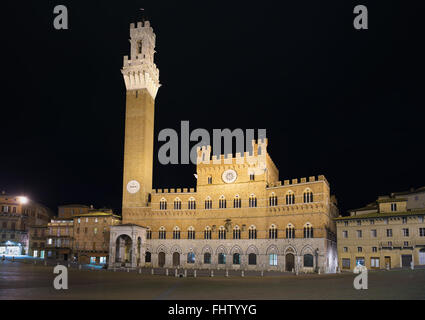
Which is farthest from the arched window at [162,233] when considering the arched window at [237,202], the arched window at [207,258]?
the arched window at [237,202]

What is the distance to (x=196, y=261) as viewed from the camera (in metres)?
63.2

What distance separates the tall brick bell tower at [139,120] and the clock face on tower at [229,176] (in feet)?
47.1

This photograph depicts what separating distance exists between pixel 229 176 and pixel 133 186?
1701 centimetres

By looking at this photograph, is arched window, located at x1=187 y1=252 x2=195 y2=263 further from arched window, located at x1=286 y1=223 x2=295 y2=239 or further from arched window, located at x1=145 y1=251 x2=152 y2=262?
arched window, located at x1=286 y1=223 x2=295 y2=239

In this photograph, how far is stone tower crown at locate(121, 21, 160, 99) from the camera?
71.1 m

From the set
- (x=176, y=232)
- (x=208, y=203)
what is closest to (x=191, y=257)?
(x=176, y=232)

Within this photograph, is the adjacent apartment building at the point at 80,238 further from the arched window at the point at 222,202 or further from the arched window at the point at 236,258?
the arched window at the point at 236,258

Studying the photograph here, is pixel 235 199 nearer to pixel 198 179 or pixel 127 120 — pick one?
pixel 198 179

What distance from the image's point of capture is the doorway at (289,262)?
183 feet

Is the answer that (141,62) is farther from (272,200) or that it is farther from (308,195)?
(308,195)

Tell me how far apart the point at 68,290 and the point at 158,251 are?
39.3 m

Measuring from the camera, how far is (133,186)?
68000 millimetres
